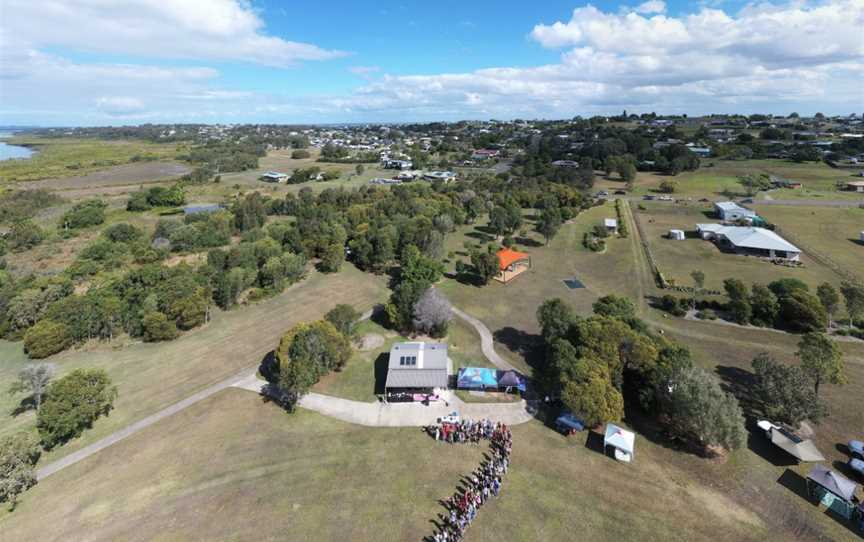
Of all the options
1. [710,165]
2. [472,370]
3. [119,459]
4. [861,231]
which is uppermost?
[710,165]

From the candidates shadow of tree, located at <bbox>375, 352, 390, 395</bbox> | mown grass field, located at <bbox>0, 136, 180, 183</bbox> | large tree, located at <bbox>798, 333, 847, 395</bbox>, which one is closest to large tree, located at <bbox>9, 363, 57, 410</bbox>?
shadow of tree, located at <bbox>375, 352, 390, 395</bbox>

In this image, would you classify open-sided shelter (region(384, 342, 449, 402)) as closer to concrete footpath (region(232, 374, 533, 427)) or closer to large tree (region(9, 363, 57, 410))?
concrete footpath (region(232, 374, 533, 427))

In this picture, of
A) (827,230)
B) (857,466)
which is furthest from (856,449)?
(827,230)

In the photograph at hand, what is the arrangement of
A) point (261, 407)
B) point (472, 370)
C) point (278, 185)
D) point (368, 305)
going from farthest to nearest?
point (278, 185), point (368, 305), point (472, 370), point (261, 407)

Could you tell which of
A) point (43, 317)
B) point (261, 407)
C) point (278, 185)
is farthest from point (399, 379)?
point (278, 185)

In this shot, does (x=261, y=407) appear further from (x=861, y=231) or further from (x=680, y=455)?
(x=861, y=231)

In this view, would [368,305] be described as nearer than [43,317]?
No

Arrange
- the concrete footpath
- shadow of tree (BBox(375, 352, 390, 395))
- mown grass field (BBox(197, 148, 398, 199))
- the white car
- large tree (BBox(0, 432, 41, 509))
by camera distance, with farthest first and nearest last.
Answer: mown grass field (BBox(197, 148, 398, 199)) < shadow of tree (BBox(375, 352, 390, 395)) < the concrete footpath < the white car < large tree (BBox(0, 432, 41, 509))
